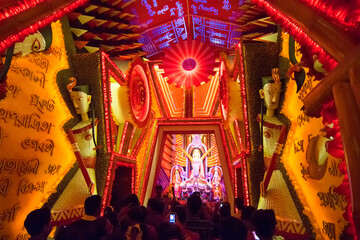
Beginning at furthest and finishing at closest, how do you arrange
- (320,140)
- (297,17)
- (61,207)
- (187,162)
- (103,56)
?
(187,162), (103,56), (61,207), (320,140), (297,17)

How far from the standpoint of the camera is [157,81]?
7.54 meters

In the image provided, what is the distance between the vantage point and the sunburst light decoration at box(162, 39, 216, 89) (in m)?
6.54

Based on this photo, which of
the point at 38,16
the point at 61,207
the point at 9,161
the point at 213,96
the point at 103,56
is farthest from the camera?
the point at 213,96

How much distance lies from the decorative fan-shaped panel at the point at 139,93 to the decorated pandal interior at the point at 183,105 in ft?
0.16

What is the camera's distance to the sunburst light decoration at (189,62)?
6535 millimetres

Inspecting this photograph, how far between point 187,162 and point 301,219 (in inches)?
363

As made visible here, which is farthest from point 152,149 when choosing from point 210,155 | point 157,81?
point 210,155

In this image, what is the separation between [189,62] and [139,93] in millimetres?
1619

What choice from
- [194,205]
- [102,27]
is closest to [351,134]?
[194,205]

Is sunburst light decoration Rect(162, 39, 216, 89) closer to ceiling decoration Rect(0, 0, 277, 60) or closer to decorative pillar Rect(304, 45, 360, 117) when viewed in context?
ceiling decoration Rect(0, 0, 277, 60)

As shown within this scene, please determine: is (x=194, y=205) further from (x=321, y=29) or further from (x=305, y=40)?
(x=321, y=29)

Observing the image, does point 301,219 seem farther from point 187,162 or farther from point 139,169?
point 187,162

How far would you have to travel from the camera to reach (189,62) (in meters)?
6.75

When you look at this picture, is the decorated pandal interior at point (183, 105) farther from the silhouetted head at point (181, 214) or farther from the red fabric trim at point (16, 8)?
the silhouetted head at point (181, 214)
